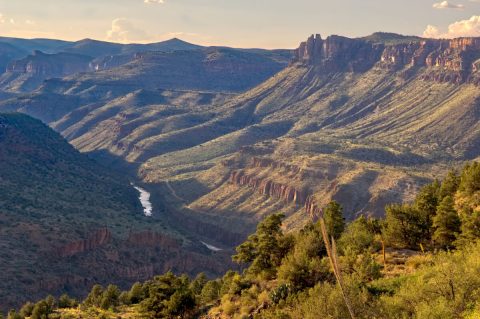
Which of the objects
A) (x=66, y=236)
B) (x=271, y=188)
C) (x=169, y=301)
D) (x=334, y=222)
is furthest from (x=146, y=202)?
(x=169, y=301)

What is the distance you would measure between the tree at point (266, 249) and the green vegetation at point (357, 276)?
0.30 feet

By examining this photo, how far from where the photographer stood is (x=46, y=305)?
57594 millimetres

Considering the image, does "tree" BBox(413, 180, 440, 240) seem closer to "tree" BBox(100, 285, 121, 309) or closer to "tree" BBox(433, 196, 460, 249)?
"tree" BBox(433, 196, 460, 249)

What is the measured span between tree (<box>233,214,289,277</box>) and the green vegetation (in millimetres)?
91

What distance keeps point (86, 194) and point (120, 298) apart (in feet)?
247

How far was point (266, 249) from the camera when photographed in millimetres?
50344

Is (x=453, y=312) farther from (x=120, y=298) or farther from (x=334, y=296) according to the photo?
(x=120, y=298)

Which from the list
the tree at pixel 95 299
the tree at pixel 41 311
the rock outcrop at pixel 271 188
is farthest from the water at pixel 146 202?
the tree at pixel 41 311

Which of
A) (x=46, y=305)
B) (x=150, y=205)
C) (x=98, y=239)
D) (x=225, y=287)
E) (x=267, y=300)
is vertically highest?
(x=267, y=300)

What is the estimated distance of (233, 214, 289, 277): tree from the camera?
4956cm

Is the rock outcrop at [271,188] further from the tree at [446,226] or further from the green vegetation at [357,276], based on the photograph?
the tree at [446,226]

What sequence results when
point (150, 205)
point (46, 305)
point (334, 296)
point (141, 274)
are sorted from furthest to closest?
point (150, 205) < point (141, 274) < point (46, 305) < point (334, 296)

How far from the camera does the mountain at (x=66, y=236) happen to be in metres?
87.6

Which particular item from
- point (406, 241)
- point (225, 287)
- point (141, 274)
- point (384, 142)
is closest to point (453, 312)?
point (406, 241)
